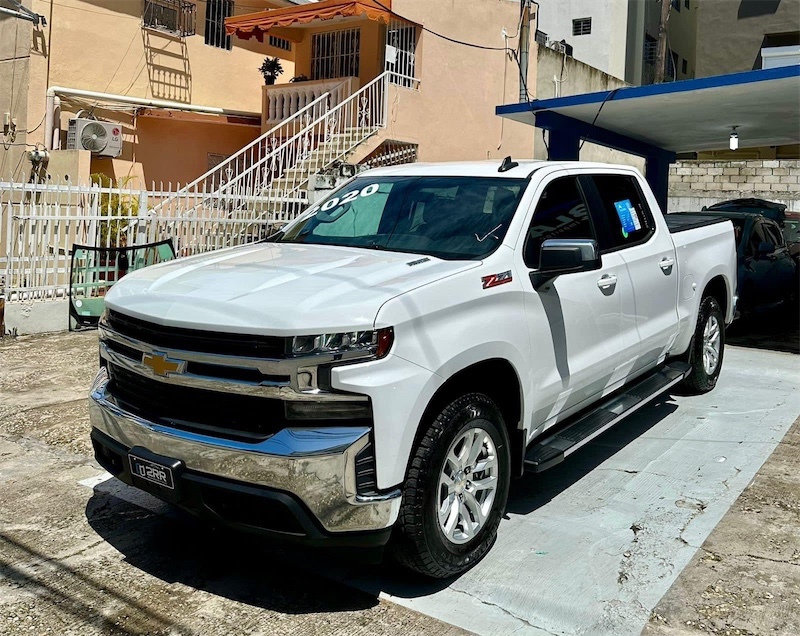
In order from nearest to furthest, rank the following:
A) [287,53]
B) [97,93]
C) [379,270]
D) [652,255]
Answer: [379,270] → [652,255] → [97,93] → [287,53]

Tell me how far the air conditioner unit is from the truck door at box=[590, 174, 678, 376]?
1198cm

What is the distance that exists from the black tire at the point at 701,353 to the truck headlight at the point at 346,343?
3.99 meters

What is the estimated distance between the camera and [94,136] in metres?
15.0

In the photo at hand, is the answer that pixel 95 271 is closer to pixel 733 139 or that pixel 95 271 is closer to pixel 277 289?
pixel 277 289

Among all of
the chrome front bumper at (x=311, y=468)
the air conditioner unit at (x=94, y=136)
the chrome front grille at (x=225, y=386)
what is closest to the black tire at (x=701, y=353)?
the chrome front bumper at (x=311, y=468)

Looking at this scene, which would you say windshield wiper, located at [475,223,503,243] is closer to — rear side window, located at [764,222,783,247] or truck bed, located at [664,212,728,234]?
truck bed, located at [664,212,728,234]

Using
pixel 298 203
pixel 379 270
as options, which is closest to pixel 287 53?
pixel 298 203

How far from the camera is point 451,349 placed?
3.50 m

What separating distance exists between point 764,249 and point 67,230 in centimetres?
869

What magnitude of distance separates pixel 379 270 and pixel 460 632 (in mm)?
1588

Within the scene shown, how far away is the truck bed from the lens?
20.6 ft

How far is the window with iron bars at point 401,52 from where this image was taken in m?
16.7

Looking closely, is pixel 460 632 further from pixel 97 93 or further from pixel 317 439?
pixel 97 93

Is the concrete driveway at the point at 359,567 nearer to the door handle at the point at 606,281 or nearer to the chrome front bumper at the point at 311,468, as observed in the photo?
the chrome front bumper at the point at 311,468
